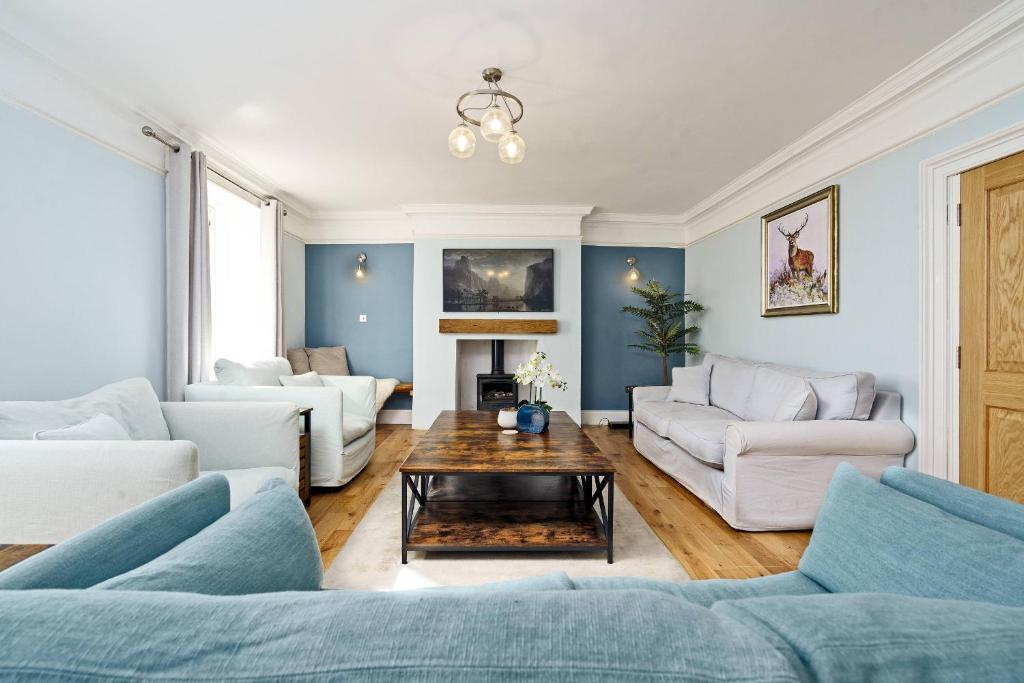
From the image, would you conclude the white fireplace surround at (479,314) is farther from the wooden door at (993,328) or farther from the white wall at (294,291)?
the wooden door at (993,328)

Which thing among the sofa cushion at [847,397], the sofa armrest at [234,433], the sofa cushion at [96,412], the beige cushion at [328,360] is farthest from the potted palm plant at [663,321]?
the sofa cushion at [96,412]

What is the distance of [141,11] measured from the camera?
6.89 ft

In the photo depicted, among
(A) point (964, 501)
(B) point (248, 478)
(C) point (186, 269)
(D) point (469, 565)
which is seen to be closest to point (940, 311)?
(A) point (964, 501)

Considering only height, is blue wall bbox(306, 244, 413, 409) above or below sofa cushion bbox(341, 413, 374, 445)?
above

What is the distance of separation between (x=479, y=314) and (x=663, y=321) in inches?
85.3

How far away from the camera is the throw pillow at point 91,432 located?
175cm

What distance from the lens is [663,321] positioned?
18.1 ft

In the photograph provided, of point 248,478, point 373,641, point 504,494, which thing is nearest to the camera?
point 373,641

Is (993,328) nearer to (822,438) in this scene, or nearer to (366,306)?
(822,438)

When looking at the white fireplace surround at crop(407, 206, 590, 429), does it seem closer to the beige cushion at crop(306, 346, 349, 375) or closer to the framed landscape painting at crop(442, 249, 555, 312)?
the framed landscape painting at crop(442, 249, 555, 312)

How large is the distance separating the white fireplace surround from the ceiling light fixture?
2.33m

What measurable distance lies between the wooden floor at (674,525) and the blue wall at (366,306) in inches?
77.7

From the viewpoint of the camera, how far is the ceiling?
2102mm

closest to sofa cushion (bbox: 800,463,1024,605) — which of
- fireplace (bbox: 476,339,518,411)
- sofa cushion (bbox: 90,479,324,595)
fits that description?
sofa cushion (bbox: 90,479,324,595)
